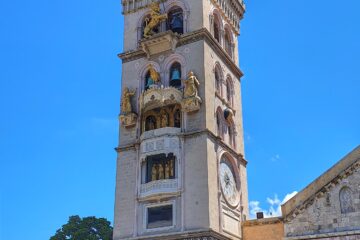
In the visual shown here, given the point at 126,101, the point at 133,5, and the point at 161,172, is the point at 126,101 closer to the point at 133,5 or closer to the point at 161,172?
the point at 161,172

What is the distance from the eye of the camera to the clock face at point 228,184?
98.8 feet

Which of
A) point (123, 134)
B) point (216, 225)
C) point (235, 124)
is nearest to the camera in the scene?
point (216, 225)

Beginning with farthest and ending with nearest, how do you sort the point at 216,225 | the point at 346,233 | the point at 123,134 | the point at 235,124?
the point at 235,124 < the point at 123,134 < the point at 216,225 < the point at 346,233

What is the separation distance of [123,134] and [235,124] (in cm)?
718

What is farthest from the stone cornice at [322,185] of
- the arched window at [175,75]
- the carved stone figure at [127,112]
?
the carved stone figure at [127,112]

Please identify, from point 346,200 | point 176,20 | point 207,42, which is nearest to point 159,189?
point 207,42

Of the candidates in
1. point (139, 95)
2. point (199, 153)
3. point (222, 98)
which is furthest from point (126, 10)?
point (199, 153)

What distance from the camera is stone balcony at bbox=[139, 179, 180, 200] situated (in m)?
28.5

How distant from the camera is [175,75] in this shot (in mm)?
31828

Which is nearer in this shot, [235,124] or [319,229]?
[319,229]

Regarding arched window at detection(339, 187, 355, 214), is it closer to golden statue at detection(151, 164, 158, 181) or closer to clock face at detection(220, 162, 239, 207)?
clock face at detection(220, 162, 239, 207)

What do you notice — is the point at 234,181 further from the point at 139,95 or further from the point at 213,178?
the point at 139,95

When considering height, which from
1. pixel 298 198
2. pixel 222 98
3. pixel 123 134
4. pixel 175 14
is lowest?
pixel 298 198

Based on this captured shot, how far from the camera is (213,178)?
1131 inches
